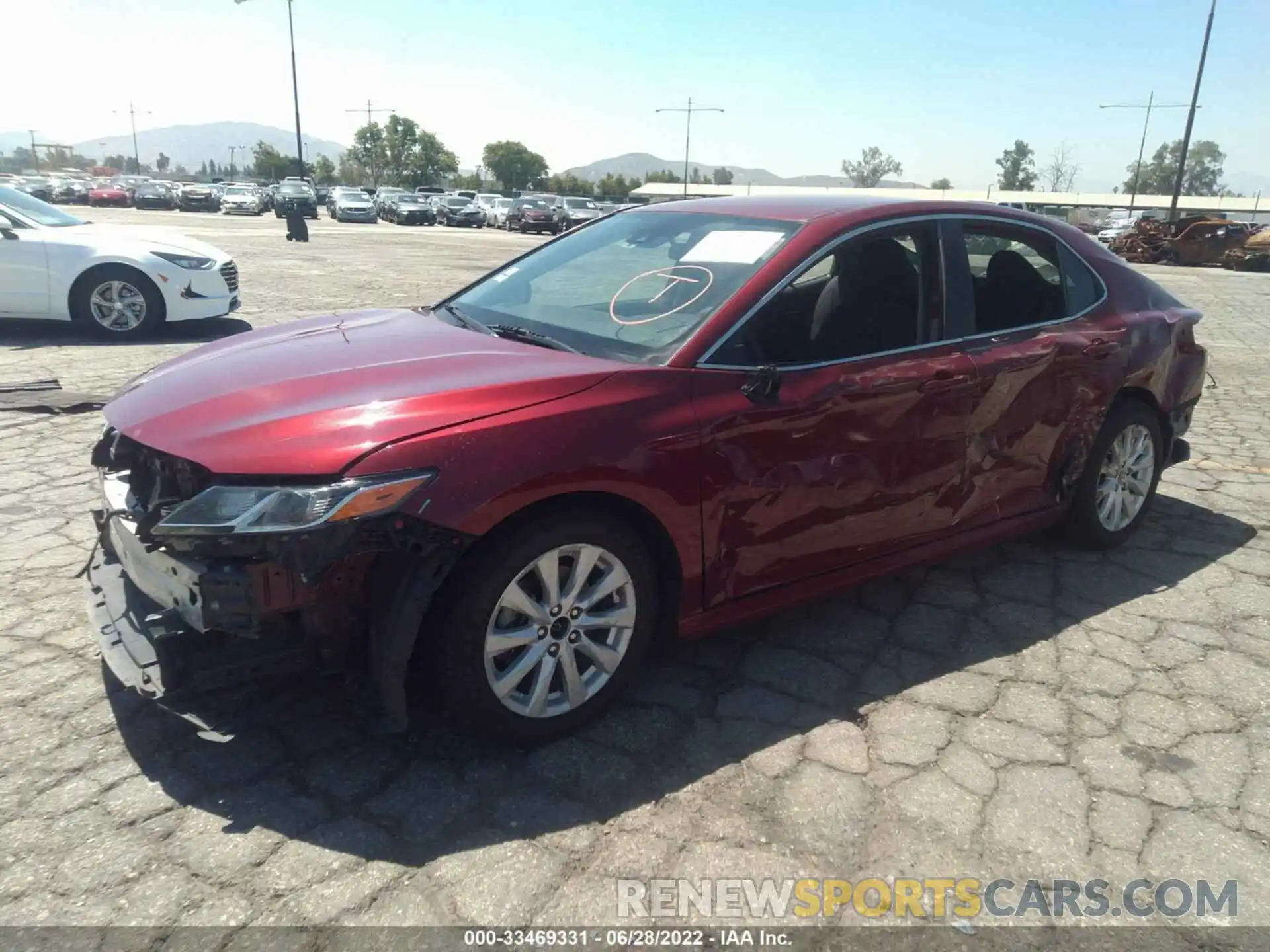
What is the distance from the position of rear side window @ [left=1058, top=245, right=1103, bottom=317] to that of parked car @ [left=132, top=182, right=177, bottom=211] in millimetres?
55385

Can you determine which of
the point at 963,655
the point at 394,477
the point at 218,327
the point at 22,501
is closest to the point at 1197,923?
the point at 963,655

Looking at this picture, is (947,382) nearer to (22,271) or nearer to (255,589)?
(255,589)

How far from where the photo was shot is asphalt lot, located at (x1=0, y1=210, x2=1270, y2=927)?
2.30m

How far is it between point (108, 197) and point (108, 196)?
0.12 ft

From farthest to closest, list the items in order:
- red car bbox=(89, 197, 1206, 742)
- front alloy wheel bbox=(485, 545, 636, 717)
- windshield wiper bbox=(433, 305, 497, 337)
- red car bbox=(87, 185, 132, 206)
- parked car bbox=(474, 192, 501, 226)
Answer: red car bbox=(87, 185, 132, 206), parked car bbox=(474, 192, 501, 226), windshield wiper bbox=(433, 305, 497, 337), front alloy wheel bbox=(485, 545, 636, 717), red car bbox=(89, 197, 1206, 742)

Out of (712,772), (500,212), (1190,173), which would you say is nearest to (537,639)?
(712,772)

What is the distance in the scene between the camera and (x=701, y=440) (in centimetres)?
286

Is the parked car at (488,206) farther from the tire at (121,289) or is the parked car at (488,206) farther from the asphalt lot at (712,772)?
the asphalt lot at (712,772)

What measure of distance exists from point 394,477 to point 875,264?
2081 mm

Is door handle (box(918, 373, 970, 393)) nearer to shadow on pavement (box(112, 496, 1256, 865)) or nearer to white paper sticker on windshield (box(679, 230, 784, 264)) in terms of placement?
white paper sticker on windshield (box(679, 230, 784, 264))

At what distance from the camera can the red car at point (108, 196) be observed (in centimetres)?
5112

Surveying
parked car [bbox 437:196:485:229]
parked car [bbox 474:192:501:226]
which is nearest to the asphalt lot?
parked car [bbox 437:196:485:229]

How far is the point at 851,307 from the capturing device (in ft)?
11.1

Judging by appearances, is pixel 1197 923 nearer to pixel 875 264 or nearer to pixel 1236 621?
pixel 1236 621
